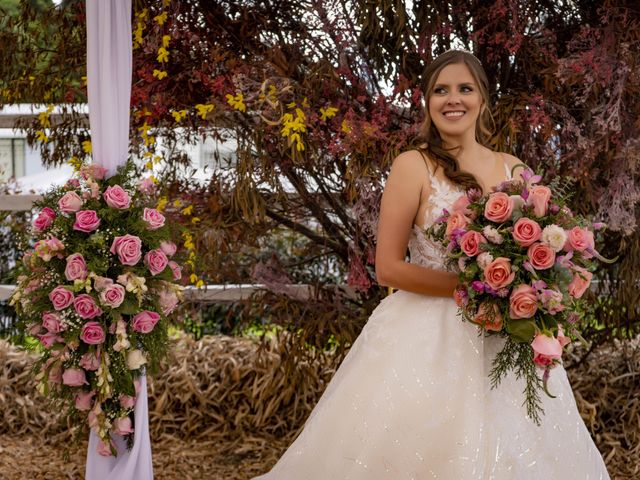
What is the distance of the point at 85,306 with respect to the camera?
3.02 meters

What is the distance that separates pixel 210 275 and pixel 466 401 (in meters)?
2.25

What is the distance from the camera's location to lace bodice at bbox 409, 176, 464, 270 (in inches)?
112

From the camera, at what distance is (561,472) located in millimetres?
2596

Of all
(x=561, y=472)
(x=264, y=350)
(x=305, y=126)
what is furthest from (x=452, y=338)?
(x=264, y=350)

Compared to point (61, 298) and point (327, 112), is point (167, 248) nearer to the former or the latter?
point (61, 298)

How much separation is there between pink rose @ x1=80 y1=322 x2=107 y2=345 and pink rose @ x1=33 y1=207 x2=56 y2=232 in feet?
1.34

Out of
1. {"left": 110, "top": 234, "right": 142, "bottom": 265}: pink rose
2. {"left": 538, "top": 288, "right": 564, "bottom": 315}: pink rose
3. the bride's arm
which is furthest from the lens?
{"left": 110, "top": 234, "right": 142, "bottom": 265}: pink rose

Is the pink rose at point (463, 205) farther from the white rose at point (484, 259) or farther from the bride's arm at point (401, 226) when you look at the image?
the bride's arm at point (401, 226)

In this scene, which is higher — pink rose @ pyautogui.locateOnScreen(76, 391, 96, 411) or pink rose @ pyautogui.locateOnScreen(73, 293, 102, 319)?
pink rose @ pyautogui.locateOnScreen(73, 293, 102, 319)

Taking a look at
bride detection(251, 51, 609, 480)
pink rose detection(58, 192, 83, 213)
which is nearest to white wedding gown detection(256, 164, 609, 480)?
bride detection(251, 51, 609, 480)

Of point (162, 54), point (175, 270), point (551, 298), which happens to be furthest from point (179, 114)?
point (551, 298)

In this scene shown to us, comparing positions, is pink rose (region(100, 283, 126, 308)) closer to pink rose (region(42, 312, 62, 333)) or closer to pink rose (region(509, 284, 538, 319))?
pink rose (region(42, 312, 62, 333))

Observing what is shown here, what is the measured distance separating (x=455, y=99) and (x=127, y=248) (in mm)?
1282

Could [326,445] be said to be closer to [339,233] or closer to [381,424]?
[381,424]
